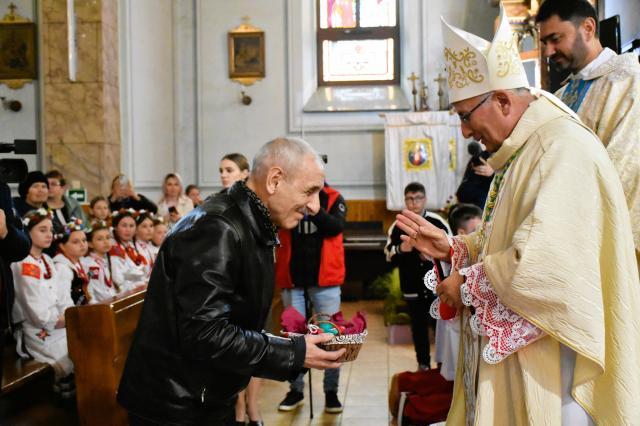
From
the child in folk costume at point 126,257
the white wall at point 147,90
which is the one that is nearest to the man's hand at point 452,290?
the child in folk costume at point 126,257

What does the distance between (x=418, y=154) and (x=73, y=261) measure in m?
6.59

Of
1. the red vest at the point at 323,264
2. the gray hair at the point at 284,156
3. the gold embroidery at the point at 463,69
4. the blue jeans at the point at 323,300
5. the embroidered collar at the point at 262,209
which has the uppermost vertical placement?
the gold embroidery at the point at 463,69

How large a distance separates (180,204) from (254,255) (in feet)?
22.1

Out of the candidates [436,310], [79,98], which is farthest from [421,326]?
[79,98]

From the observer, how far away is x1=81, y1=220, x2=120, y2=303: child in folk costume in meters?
5.59

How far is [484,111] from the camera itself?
7.40ft

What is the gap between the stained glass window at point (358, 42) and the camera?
12.1 metres

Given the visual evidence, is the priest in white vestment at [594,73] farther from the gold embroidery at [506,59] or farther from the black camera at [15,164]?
the black camera at [15,164]

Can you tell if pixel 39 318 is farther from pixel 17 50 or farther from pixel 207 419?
pixel 17 50

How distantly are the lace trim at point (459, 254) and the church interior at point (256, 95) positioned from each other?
4.85 m

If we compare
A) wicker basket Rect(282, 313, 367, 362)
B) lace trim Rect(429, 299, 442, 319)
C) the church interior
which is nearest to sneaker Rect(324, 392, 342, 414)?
the church interior

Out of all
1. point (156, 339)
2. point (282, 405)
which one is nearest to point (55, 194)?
point (282, 405)

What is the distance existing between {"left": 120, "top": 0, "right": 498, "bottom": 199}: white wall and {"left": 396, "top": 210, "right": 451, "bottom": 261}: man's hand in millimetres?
9316

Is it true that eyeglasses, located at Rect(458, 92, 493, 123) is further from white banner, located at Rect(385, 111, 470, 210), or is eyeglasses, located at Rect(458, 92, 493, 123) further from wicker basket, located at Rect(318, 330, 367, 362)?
white banner, located at Rect(385, 111, 470, 210)
